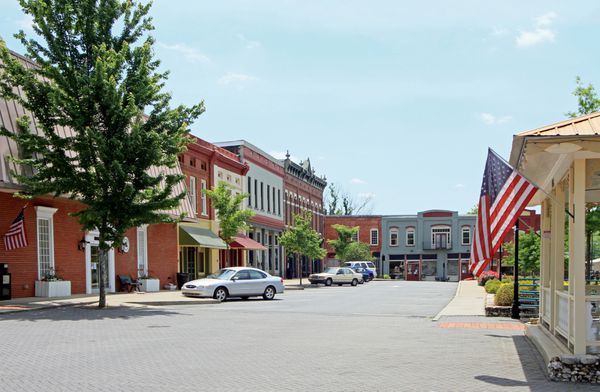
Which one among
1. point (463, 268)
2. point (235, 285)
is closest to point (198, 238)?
point (235, 285)

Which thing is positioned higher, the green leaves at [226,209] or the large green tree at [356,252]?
the green leaves at [226,209]

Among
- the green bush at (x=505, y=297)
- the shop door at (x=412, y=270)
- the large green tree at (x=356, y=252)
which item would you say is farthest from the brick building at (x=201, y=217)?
the shop door at (x=412, y=270)

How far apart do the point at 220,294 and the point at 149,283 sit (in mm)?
7421

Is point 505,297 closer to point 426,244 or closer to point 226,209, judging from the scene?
point 226,209

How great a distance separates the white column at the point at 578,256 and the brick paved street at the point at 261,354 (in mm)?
690

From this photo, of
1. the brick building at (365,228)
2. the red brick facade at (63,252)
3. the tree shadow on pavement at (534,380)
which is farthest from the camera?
the brick building at (365,228)

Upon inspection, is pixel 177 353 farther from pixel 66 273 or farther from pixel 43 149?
pixel 66 273

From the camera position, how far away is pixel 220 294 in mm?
26344

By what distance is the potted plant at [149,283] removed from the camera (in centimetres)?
3209

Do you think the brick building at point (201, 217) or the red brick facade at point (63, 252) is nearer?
the red brick facade at point (63, 252)

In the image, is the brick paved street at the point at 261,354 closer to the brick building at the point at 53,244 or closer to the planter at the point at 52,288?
the brick building at the point at 53,244

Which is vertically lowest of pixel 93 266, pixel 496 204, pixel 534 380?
pixel 93 266

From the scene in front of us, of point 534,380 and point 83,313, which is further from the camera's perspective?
point 83,313

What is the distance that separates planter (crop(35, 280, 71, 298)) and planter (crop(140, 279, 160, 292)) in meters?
6.40
